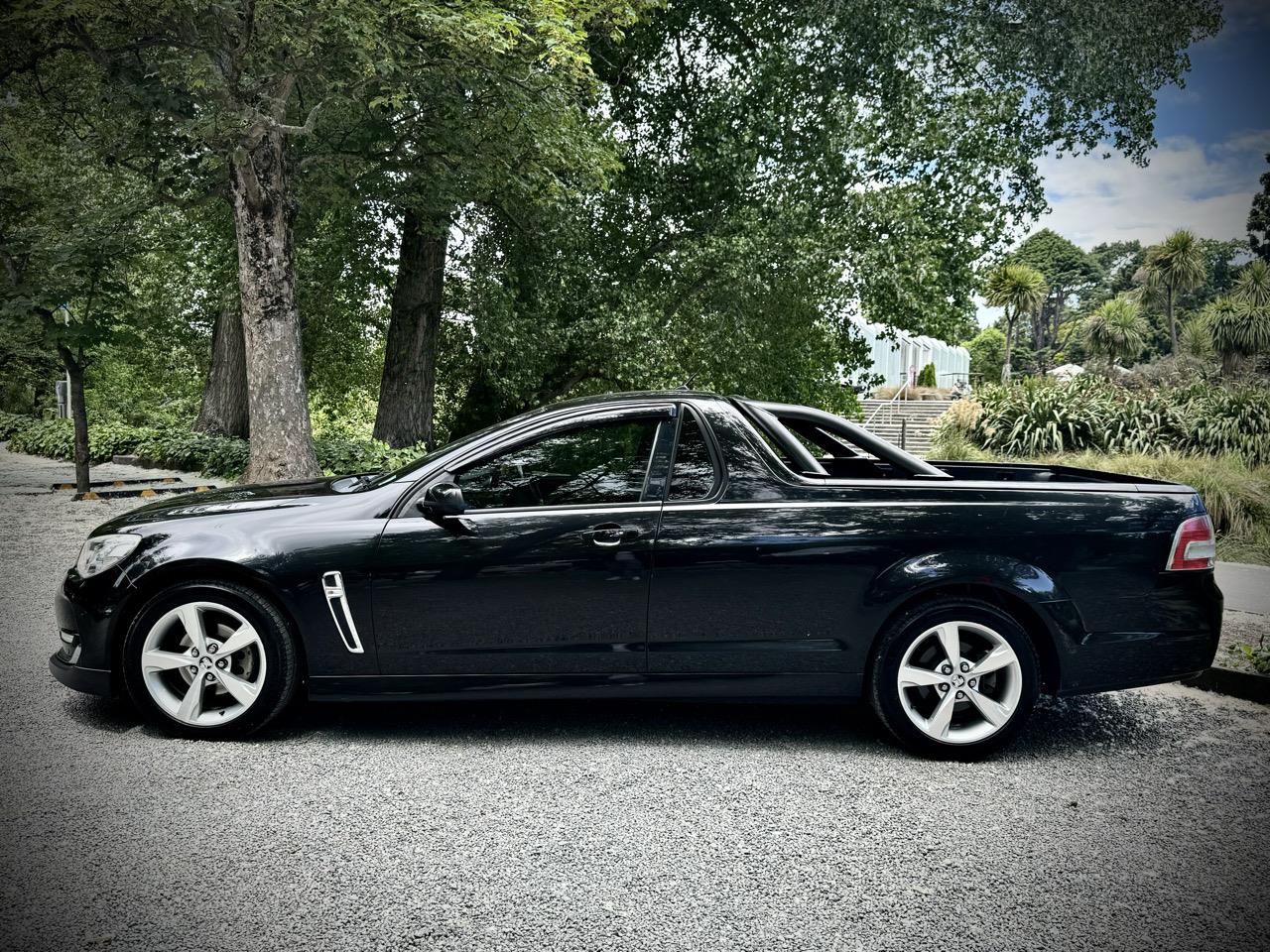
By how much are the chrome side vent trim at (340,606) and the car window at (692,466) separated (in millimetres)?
1479

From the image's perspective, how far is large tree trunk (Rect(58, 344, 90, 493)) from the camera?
13422 millimetres

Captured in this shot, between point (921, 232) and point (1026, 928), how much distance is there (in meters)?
15.5

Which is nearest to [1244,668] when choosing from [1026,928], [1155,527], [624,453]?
[1155,527]

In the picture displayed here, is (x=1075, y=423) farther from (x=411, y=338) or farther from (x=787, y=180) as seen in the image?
(x=411, y=338)

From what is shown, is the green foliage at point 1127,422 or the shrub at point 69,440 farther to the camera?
the shrub at point 69,440

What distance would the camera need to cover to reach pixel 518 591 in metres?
4.08

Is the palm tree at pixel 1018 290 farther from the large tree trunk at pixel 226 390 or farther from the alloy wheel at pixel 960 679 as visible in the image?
the alloy wheel at pixel 960 679

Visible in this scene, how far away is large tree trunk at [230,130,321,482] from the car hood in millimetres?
7051

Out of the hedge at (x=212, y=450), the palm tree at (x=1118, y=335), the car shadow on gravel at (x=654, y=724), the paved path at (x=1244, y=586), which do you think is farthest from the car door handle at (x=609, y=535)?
the palm tree at (x=1118, y=335)

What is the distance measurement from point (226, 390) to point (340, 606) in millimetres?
16170

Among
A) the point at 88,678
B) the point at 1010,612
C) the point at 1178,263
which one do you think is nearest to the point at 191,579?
the point at 88,678

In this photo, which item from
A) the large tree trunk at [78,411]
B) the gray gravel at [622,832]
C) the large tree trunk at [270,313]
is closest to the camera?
the gray gravel at [622,832]

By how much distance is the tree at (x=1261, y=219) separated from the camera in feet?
184

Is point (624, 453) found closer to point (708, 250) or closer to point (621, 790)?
point (621, 790)
